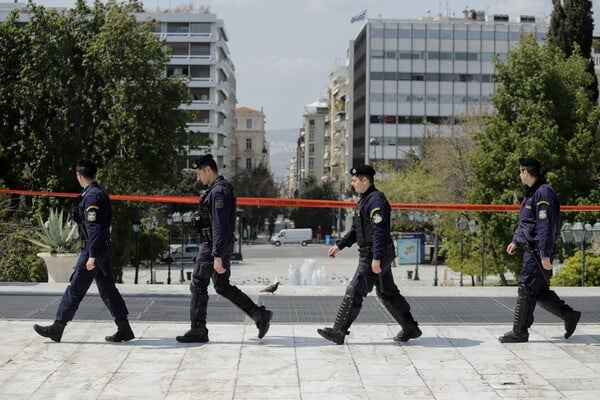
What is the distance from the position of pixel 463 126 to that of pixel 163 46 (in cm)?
2816

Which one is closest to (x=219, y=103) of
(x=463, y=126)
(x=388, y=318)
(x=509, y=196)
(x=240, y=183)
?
(x=240, y=183)

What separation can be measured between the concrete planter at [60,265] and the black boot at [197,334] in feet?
23.2

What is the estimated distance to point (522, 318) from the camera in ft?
29.9

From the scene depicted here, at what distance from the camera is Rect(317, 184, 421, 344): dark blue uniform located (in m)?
8.78

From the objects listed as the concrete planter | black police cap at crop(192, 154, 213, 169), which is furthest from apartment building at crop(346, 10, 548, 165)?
black police cap at crop(192, 154, 213, 169)

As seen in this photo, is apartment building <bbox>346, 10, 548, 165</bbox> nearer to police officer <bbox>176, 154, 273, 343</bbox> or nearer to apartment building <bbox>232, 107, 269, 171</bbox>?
apartment building <bbox>232, 107, 269, 171</bbox>

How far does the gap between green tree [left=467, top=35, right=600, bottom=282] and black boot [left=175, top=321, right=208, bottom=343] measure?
800 inches

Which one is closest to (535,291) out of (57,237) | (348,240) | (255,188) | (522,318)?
(522,318)

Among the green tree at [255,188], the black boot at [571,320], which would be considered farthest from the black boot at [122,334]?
the green tree at [255,188]

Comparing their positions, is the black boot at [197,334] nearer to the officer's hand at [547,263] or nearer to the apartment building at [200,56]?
the officer's hand at [547,263]

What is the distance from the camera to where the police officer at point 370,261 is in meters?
8.77

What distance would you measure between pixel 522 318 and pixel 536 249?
2.24 feet

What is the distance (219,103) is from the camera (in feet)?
323

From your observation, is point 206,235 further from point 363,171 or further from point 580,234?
point 580,234
